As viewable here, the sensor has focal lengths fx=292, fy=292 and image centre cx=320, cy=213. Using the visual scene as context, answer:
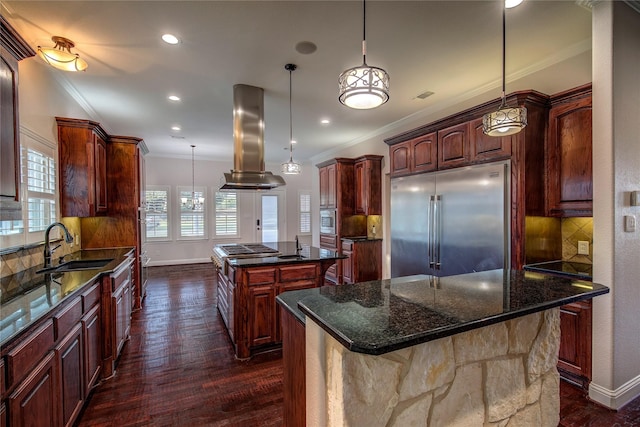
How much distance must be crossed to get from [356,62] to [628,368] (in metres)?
3.37

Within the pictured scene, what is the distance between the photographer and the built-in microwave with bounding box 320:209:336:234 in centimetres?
586

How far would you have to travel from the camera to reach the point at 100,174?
3611mm

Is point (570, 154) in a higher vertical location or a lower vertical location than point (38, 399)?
higher

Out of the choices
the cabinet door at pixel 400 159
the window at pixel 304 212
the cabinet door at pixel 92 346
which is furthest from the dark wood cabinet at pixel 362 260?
the window at pixel 304 212

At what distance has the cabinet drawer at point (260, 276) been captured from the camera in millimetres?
2855

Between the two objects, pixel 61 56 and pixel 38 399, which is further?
pixel 61 56

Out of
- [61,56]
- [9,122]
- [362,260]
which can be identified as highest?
[61,56]

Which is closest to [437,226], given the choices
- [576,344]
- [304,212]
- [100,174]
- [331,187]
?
[576,344]

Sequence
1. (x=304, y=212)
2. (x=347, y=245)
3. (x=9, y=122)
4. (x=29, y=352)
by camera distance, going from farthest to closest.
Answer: (x=304, y=212), (x=347, y=245), (x=9, y=122), (x=29, y=352)

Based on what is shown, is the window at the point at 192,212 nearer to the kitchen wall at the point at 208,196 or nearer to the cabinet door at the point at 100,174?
the kitchen wall at the point at 208,196

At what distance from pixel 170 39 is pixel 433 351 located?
3.04 m

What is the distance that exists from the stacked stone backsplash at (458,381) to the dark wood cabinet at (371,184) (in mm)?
4004

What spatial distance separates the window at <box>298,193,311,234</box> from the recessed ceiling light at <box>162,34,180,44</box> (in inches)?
264

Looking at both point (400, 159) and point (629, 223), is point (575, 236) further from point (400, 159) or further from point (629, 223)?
point (400, 159)
